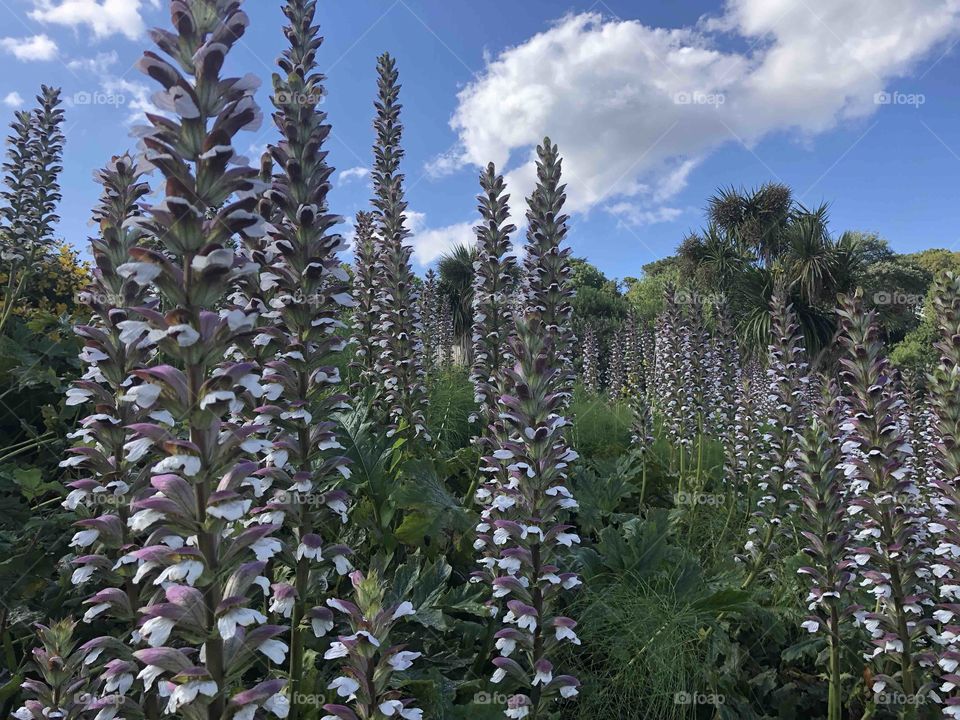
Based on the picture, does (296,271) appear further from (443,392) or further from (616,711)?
(443,392)

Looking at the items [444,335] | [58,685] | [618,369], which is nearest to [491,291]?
[58,685]

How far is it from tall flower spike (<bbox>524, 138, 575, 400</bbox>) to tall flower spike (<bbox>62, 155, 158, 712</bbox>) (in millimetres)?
3210

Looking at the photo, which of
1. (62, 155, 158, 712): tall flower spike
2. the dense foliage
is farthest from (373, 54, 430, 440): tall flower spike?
(62, 155, 158, 712): tall flower spike

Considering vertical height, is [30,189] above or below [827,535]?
above

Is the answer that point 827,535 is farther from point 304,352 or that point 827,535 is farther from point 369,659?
point 304,352

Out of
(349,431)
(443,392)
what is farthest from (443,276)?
(349,431)

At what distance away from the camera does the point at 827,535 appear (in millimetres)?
3969

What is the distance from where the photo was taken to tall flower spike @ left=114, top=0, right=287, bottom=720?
162 cm

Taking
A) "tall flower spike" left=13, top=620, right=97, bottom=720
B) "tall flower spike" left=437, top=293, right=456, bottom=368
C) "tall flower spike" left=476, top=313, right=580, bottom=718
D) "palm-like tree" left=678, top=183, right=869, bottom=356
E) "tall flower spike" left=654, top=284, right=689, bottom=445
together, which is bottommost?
"tall flower spike" left=13, top=620, right=97, bottom=720

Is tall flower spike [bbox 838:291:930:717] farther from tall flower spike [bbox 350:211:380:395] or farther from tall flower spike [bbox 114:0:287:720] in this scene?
tall flower spike [bbox 350:211:380:395]

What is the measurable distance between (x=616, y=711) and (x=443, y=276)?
25.9 metres

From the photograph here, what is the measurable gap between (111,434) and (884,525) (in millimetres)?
5034

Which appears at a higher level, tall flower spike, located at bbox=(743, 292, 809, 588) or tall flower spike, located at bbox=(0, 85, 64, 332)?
tall flower spike, located at bbox=(0, 85, 64, 332)

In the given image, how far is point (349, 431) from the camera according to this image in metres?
4.51
